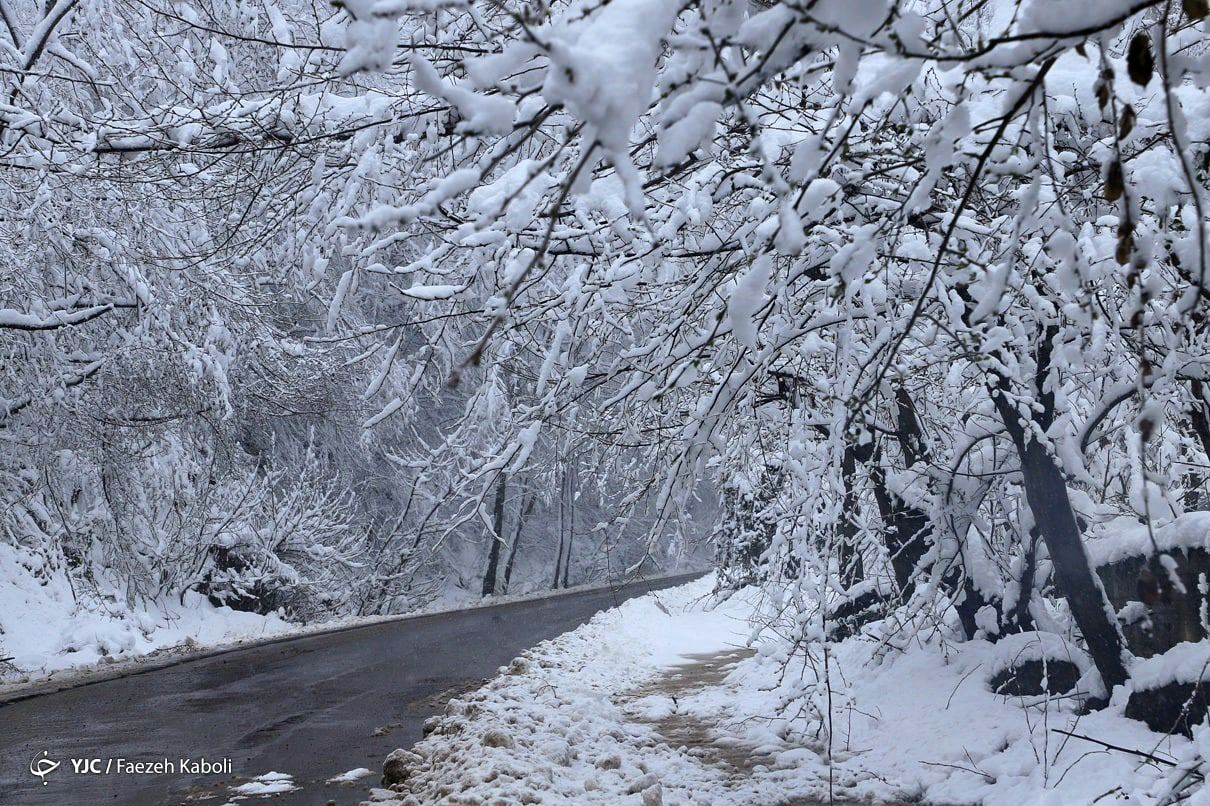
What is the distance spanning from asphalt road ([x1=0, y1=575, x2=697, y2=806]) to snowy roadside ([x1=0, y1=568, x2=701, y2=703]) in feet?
2.03

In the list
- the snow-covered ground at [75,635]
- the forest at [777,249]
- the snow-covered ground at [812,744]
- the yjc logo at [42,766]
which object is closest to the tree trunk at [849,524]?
the forest at [777,249]

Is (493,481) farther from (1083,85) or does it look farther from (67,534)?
(67,534)

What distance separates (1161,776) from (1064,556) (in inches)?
58.2

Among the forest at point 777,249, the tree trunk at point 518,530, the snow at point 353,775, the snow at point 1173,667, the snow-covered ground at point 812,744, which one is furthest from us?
the tree trunk at point 518,530

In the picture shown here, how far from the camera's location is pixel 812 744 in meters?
6.28

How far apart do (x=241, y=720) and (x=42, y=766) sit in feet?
5.61

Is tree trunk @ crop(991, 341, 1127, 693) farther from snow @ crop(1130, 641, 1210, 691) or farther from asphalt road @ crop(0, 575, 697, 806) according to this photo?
asphalt road @ crop(0, 575, 697, 806)

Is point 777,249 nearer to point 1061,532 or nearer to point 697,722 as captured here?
point 1061,532

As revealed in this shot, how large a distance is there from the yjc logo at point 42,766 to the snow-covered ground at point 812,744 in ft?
6.70

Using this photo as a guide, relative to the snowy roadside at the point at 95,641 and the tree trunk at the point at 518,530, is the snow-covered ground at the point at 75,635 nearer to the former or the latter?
the snowy roadside at the point at 95,641

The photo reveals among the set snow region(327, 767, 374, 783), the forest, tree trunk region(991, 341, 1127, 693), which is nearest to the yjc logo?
snow region(327, 767, 374, 783)

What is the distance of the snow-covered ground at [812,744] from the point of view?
4.63m

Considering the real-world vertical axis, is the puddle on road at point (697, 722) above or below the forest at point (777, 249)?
below

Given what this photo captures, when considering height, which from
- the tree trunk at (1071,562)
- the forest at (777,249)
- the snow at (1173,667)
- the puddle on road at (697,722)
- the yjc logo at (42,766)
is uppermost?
the forest at (777,249)
